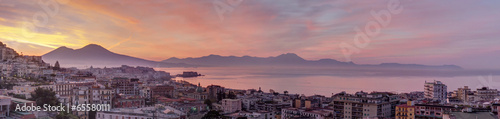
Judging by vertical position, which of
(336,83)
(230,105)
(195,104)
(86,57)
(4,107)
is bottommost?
(336,83)

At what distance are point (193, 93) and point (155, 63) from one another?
12759 cm

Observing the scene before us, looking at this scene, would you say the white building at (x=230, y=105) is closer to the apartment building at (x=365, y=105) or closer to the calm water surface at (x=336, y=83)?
the apartment building at (x=365, y=105)

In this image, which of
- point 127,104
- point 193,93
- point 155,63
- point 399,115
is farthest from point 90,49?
point 399,115

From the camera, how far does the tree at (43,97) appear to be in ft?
42.0

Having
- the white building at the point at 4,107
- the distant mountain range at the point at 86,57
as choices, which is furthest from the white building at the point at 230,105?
the distant mountain range at the point at 86,57

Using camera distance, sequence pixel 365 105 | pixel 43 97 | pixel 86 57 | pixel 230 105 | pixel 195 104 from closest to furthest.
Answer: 1. pixel 43 97
2. pixel 365 105
3. pixel 195 104
4. pixel 230 105
5. pixel 86 57

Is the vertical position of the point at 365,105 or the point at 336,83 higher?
the point at 365,105

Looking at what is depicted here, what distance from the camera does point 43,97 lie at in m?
13.1

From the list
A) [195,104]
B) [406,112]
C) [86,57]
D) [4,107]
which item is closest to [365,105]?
[406,112]

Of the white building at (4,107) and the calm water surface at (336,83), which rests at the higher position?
the white building at (4,107)

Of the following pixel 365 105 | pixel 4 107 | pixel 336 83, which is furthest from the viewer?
pixel 336 83

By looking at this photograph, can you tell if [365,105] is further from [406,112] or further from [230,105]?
[230,105]

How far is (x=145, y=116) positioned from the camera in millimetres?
10586

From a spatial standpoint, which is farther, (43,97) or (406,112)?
(406,112)
